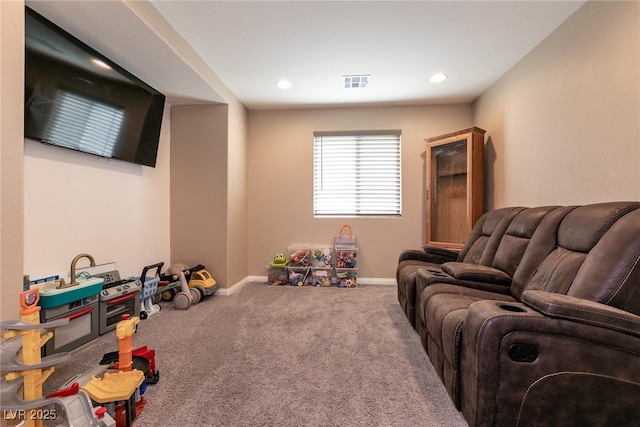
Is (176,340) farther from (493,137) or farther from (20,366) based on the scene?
(493,137)

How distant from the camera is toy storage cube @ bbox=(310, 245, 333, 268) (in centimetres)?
377

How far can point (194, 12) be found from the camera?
2.03 m

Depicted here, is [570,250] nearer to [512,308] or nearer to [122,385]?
[512,308]

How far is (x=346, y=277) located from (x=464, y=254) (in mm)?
1590

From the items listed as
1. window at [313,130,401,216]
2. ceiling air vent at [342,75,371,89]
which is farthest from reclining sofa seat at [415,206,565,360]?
ceiling air vent at [342,75,371,89]

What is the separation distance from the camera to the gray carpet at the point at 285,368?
134 centimetres

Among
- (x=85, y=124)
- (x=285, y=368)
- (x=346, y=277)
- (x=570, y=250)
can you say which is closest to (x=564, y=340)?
(x=570, y=250)

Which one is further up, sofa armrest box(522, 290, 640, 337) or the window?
the window

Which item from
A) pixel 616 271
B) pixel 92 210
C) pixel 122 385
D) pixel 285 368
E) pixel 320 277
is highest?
pixel 92 210

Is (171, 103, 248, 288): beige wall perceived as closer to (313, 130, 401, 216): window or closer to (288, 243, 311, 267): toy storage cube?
(288, 243, 311, 267): toy storage cube

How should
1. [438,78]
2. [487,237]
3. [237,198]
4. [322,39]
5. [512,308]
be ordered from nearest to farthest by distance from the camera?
[512,308] < [322,39] < [487,237] < [438,78] < [237,198]

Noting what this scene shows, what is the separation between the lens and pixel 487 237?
8.10 feet

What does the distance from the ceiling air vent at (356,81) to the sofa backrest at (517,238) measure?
2.06 meters

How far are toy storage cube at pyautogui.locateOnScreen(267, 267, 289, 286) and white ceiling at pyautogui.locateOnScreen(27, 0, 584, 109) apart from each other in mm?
2364
